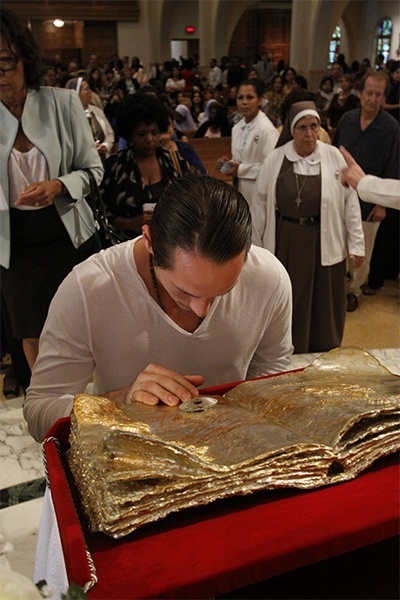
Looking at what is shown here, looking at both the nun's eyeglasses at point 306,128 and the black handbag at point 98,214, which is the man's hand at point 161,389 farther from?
the nun's eyeglasses at point 306,128

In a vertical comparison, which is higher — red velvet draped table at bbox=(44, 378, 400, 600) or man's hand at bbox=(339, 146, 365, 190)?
man's hand at bbox=(339, 146, 365, 190)

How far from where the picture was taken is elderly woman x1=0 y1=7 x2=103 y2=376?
2.12 meters

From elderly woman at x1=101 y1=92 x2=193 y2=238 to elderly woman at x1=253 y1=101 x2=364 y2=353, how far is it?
2.07 feet

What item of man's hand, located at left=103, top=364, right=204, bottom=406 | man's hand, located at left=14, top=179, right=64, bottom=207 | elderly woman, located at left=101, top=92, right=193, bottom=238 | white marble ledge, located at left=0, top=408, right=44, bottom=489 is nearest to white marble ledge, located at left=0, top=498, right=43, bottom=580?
white marble ledge, located at left=0, top=408, right=44, bottom=489

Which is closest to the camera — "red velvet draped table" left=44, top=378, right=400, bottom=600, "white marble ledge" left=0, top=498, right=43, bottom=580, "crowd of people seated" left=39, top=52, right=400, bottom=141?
"red velvet draped table" left=44, top=378, right=400, bottom=600

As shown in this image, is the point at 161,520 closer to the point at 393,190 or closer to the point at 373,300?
the point at 393,190

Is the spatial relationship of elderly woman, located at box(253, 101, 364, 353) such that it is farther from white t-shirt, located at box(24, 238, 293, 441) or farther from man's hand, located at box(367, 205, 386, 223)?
white t-shirt, located at box(24, 238, 293, 441)

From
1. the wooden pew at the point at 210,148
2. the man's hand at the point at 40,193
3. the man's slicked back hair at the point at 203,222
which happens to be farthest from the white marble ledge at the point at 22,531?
the wooden pew at the point at 210,148

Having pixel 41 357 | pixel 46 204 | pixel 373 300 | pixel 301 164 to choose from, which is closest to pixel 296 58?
pixel 373 300

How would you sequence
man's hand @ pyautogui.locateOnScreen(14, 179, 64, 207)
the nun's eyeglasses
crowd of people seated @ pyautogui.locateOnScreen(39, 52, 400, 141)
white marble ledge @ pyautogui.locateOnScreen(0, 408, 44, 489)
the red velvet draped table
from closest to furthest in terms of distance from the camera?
1. the red velvet draped table
2. white marble ledge @ pyautogui.locateOnScreen(0, 408, 44, 489)
3. man's hand @ pyautogui.locateOnScreen(14, 179, 64, 207)
4. the nun's eyeglasses
5. crowd of people seated @ pyautogui.locateOnScreen(39, 52, 400, 141)

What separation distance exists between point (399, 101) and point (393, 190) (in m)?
5.03

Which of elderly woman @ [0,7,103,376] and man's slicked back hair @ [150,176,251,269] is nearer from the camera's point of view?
man's slicked back hair @ [150,176,251,269]

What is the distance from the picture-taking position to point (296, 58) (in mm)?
13602

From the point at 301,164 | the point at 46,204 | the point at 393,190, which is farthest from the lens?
the point at 301,164
